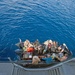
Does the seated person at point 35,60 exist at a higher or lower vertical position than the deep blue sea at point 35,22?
higher

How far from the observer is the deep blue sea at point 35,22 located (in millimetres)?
28281

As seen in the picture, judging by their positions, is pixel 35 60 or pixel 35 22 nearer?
pixel 35 60

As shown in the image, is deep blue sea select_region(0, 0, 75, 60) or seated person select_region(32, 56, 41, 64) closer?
seated person select_region(32, 56, 41, 64)

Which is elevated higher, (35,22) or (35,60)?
(35,60)

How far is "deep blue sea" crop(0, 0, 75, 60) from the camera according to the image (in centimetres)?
2828

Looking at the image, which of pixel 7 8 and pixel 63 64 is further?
pixel 7 8

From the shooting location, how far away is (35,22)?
33.3 meters

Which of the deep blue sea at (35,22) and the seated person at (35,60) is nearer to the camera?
the seated person at (35,60)

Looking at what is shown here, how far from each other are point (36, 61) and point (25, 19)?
14.6 meters

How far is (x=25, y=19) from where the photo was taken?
33938 mm

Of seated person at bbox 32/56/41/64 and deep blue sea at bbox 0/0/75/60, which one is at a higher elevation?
seated person at bbox 32/56/41/64

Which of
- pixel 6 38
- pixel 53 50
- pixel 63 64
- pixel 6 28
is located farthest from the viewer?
pixel 6 28

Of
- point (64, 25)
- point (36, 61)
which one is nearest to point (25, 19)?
point (64, 25)

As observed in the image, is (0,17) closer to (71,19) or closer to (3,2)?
(3,2)
